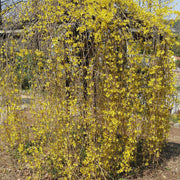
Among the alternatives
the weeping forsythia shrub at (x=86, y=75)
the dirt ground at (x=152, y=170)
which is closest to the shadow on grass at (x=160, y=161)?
the dirt ground at (x=152, y=170)

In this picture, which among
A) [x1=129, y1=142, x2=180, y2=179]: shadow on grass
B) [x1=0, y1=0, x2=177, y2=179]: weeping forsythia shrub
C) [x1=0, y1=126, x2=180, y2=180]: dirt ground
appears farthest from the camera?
[x1=129, y1=142, x2=180, y2=179]: shadow on grass

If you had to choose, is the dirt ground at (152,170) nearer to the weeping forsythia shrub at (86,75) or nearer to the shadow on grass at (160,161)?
the shadow on grass at (160,161)

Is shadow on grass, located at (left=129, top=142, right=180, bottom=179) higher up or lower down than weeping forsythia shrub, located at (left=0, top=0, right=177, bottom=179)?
lower down

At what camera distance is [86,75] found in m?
3.06

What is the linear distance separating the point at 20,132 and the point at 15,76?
100 cm

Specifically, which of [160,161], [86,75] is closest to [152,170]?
[160,161]

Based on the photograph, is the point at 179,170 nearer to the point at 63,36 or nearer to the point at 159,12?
the point at 159,12

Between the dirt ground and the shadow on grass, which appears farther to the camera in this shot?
Answer: the shadow on grass

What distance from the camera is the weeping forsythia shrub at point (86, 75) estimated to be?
2.84m

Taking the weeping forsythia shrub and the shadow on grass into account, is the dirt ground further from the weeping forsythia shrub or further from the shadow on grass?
the weeping forsythia shrub

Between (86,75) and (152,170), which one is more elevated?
(86,75)

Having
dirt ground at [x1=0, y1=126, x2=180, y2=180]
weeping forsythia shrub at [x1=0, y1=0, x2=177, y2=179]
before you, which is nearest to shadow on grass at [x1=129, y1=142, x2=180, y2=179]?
dirt ground at [x1=0, y1=126, x2=180, y2=180]

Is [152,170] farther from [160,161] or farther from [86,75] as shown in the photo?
[86,75]

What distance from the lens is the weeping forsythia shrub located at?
2.84 metres
